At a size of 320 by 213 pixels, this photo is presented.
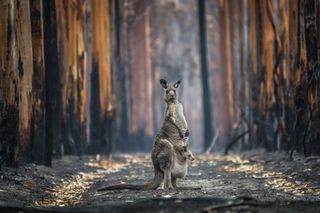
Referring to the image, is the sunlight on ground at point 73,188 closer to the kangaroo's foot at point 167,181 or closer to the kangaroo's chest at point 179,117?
the kangaroo's foot at point 167,181

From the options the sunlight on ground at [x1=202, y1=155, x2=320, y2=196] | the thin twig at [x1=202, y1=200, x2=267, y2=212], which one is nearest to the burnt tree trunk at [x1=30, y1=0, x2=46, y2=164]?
the sunlight on ground at [x1=202, y1=155, x2=320, y2=196]

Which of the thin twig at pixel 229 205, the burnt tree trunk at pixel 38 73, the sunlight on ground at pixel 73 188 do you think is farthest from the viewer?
the burnt tree trunk at pixel 38 73

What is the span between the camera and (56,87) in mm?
20766

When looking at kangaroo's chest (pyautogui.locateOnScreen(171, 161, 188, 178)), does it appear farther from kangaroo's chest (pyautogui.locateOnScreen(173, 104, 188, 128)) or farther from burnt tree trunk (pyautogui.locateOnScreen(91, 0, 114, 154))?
burnt tree trunk (pyautogui.locateOnScreen(91, 0, 114, 154))

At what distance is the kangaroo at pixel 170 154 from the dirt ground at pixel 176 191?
0.34m

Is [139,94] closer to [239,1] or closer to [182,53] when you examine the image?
[239,1]

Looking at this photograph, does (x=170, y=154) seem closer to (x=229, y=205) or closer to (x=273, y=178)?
(x=273, y=178)

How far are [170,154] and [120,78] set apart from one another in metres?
24.2

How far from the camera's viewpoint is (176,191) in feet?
44.7

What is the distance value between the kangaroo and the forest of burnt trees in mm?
2888

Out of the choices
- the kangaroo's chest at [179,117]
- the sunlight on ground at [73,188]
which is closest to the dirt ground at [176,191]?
the sunlight on ground at [73,188]

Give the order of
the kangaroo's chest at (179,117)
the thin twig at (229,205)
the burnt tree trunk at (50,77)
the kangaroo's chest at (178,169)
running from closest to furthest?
the thin twig at (229,205) < the kangaroo's chest at (178,169) < the kangaroo's chest at (179,117) < the burnt tree trunk at (50,77)

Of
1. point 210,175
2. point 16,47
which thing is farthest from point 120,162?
point 16,47

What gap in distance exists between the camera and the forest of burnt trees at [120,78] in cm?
1714
